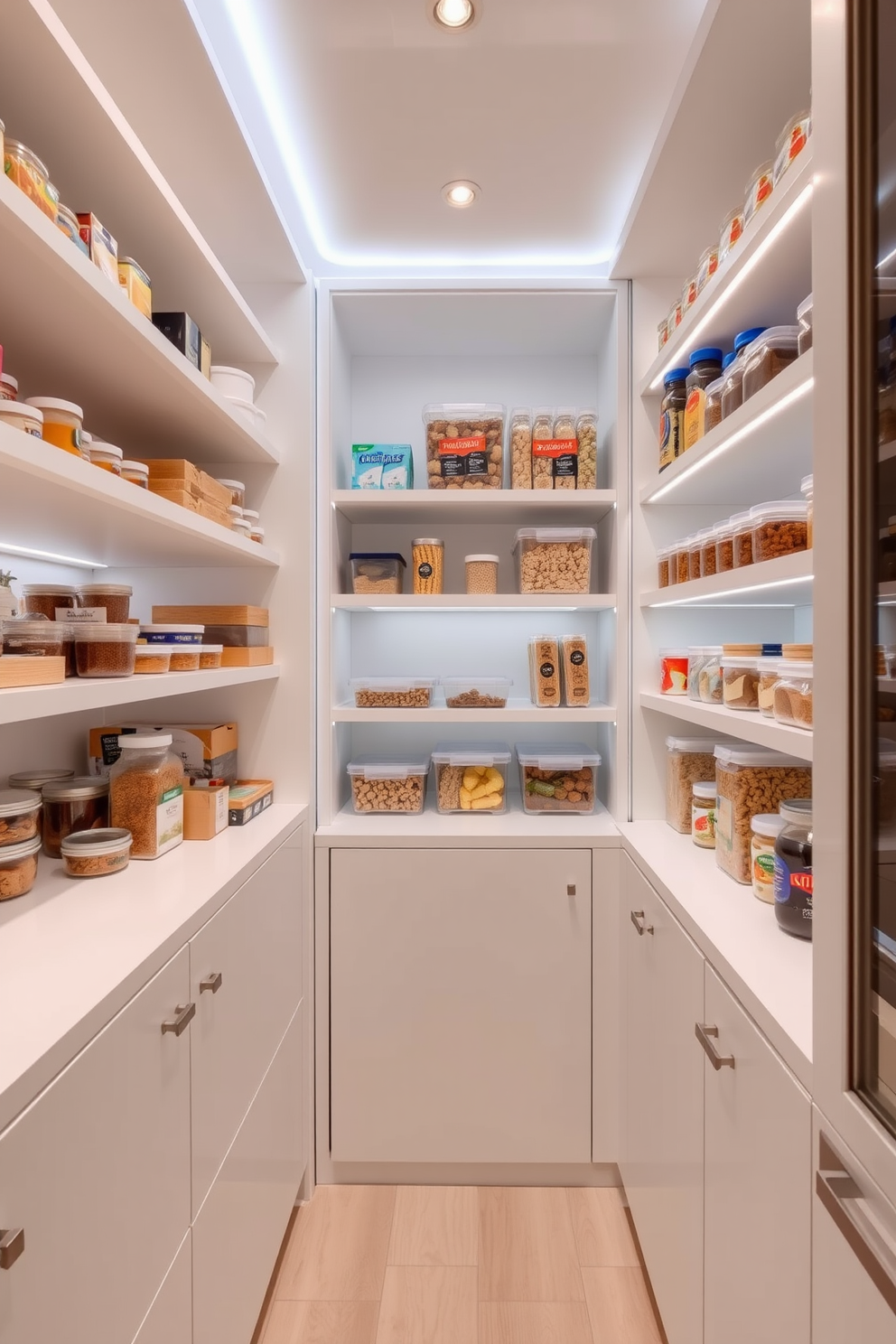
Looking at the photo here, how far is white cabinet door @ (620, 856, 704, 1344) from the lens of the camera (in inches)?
49.4

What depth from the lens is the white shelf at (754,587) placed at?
1046mm

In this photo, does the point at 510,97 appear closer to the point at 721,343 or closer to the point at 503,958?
the point at 721,343

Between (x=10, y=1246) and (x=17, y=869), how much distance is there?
2.10 feet

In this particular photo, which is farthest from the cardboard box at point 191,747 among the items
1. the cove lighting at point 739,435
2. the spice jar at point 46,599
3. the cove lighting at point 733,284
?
the cove lighting at point 733,284

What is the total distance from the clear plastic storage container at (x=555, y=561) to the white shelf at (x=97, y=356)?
0.74 meters

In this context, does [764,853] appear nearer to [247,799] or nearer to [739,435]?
[739,435]

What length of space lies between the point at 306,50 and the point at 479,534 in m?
1.27

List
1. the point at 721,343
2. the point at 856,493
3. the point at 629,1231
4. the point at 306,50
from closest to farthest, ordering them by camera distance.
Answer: the point at 856,493 → the point at 306,50 → the point at 721,343 → the point at 629,1231

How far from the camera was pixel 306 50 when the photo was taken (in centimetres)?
136

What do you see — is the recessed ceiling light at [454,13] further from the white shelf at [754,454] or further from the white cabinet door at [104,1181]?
the white cabinet door at [104,1181]

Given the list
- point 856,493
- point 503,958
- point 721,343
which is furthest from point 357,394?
point 856,493

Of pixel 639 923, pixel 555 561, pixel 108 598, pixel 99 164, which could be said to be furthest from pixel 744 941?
pixel 99 164

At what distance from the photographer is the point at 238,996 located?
54.0 inches

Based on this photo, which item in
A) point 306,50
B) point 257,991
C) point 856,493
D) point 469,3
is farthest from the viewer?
point 257,991
